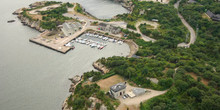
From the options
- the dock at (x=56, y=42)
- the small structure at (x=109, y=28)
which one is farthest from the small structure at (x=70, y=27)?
the small structure at (x=109, y=28)

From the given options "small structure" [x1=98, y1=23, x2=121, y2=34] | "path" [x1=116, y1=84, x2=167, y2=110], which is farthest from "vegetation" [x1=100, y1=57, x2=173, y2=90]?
"small structure" [x1=98, y1=23, x2=121, y2=34]

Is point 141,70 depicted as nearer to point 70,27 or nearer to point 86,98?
point 86,98

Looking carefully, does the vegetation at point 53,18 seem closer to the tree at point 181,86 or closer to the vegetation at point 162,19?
the vegetation at point 162,19

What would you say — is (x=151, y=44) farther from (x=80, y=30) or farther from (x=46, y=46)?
(x=46, y=46)

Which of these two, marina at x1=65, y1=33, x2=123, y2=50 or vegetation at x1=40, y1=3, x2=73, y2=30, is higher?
vegetation at x1=40, y1=3, x2=73, y2=30

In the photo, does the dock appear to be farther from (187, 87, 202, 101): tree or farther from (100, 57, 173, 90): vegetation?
(187, 87, 202, 101): tree

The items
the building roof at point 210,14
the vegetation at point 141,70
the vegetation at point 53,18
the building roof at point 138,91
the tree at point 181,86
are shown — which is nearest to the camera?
the tree at point 181,86

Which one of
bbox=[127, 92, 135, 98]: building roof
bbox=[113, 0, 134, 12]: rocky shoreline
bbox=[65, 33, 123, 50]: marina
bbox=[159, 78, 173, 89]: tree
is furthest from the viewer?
bbox=[113, 0, 134, 12]: rocky shoreline
